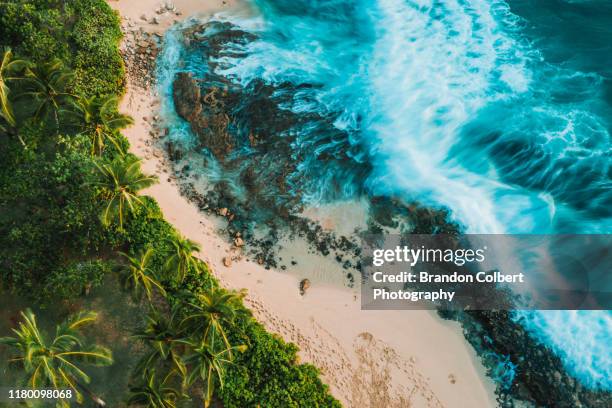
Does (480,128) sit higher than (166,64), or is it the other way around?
(166,64)

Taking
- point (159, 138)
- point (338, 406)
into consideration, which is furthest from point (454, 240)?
point (159, 138)

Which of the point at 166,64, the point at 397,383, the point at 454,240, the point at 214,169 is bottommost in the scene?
the point at 397,383

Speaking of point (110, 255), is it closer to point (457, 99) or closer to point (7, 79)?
point (7, 79)

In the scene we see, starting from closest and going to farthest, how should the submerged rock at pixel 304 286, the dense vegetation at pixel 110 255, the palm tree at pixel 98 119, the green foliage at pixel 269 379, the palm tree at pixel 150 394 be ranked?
1. the palm tree at pixel 150 394
2. the dense vegetation at pixel 110 255
3. the green foliage at pixel 269 379
4. the palm tree at pixel 98 119
5. the submerged rock at pixel 304 286

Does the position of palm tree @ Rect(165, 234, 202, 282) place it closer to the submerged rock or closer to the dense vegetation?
the dense vegetation

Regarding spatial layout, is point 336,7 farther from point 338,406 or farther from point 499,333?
point 338,406

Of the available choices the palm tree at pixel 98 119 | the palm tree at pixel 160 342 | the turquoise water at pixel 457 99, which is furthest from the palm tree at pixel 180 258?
the turquoise water at pixel 457 99

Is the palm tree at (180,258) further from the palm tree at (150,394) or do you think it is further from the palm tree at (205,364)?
the palm tree at (150,394)
